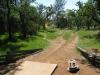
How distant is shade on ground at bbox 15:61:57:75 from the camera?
58.7 ft

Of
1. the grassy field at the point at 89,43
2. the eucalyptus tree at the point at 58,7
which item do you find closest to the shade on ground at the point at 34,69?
the grassy field at the point at 89,43

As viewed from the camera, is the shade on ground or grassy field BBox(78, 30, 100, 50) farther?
grassy field BBox(78, 30, 100, 50)

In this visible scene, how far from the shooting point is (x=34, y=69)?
62.5 ft

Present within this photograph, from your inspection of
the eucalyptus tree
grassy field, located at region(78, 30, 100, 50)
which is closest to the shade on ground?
A: grassy field, located at region(78, 30, 100, 50)

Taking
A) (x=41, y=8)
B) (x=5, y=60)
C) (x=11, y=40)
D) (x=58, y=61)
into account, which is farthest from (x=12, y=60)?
(x=41, y=8)

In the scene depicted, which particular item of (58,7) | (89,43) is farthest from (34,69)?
(58,7)

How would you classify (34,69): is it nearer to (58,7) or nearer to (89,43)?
(89,43)

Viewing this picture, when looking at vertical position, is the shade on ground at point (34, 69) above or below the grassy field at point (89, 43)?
below

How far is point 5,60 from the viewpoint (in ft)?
74.9

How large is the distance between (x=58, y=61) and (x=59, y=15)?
79.9 metres

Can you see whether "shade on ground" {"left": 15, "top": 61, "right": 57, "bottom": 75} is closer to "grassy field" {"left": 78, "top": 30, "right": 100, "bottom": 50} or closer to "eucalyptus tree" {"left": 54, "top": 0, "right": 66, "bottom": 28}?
"grassy field" {"left": 78, "top": 30, "right": 100, "bottom": 50}

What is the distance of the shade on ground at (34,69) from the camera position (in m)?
17.9

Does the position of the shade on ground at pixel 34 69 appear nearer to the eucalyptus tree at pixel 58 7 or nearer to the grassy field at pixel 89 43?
the grassy field at pixel 89 43

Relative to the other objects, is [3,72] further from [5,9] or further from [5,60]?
[5,9]
